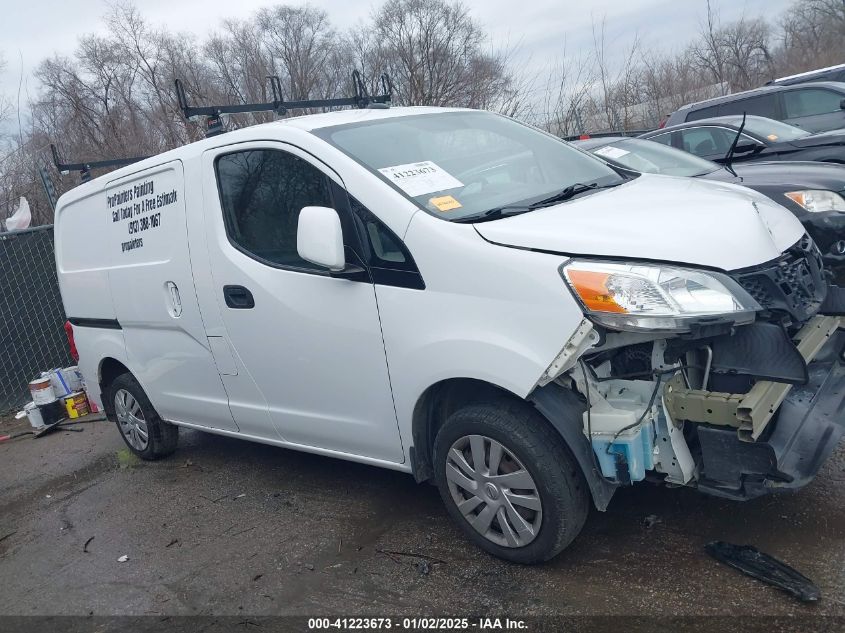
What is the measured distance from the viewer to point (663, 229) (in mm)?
2988

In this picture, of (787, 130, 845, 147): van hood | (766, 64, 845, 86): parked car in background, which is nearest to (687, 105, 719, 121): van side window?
(766, 64, 845, 86): parked car in background

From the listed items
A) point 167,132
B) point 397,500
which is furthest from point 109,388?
point 167,132

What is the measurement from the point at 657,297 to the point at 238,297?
225cm

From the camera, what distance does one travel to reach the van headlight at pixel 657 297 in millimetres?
2766

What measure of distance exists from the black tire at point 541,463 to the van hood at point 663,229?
0.70 meters

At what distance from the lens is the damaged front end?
2.79 metres

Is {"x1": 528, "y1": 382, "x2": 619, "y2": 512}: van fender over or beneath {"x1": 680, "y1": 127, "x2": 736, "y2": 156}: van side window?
beneath

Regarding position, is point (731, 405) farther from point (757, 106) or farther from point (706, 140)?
point (757, 106)

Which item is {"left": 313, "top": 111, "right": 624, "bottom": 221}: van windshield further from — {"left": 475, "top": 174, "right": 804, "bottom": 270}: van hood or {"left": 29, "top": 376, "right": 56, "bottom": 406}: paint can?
{"left": 29, "top": 376, "right": 56, "bottom": 406}: paint can

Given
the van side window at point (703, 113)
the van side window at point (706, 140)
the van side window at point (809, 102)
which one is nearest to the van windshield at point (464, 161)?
the van side window at point (706, 140)

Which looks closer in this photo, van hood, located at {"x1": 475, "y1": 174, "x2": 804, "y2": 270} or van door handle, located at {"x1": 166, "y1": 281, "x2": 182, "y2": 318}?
van hood, located at {"x1": 475, "y1": 174, "x2": 804, "y2": 270}

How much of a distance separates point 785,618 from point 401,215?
212cm

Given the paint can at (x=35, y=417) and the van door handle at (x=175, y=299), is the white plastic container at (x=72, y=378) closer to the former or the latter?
the paint can at (x=35, y=417)

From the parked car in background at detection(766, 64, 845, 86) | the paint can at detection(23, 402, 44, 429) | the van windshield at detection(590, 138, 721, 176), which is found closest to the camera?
the van windshield at detection(590, 138, 721, 176)
